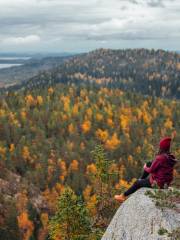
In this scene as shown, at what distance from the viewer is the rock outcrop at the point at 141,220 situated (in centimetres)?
1547

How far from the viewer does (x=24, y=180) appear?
15000 cm

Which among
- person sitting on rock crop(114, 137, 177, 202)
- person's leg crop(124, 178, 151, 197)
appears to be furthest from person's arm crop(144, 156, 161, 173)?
person's leg crop(124, 178, 151, 197)

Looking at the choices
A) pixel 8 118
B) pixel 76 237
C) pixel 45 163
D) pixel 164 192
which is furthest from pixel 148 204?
pixel 8 118

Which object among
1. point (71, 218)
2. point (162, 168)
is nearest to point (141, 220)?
point (162, 168)

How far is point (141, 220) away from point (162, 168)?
2.89 meters

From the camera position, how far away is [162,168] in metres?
18.3

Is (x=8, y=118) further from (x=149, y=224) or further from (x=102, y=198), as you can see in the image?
(x=149, y=224)

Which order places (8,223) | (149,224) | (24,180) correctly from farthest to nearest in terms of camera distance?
(24,180)
(8,223)
(149,224)

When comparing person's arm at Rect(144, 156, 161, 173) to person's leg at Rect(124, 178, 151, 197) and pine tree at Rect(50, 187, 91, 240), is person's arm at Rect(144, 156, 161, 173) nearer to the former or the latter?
person's leg at Rect(124, 178, 151, 197)

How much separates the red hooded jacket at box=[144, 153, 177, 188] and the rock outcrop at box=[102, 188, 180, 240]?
83 centimetres

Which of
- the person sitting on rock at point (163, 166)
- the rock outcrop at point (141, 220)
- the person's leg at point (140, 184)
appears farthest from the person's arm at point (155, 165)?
the rock outcrop at point (141, 220)

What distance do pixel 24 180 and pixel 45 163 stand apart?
61.8 feet

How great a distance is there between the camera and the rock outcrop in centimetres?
1547

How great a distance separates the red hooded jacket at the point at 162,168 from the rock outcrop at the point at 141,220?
0.83 m
